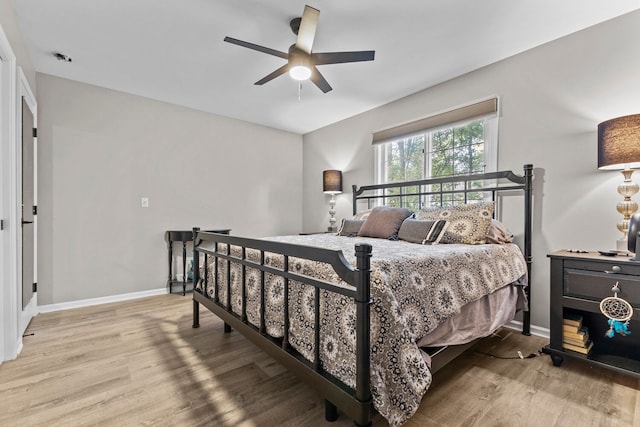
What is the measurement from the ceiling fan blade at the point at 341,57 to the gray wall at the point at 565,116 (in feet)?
4.73

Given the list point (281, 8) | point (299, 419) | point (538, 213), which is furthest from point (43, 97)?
point (538, 213)

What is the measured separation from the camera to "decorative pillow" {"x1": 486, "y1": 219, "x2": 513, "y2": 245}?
242 centimetres

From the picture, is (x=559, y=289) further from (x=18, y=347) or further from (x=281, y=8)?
(x=18, y=347)

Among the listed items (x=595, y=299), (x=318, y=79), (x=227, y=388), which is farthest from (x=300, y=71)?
(x=595, y=299)

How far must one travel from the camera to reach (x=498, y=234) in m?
2.45

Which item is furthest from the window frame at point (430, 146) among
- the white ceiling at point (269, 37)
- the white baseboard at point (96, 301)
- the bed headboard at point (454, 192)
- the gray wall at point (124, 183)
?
the white baseboard at point (96, 301)

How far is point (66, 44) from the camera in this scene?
250 centimetres

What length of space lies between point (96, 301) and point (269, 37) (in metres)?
3.24

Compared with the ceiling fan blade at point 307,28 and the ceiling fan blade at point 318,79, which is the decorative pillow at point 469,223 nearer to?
the ceiling fan blade at point 318,79

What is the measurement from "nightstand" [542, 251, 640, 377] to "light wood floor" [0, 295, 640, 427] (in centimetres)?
10

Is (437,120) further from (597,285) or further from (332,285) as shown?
(332,285)

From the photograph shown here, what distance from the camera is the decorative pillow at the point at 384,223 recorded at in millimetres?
2840

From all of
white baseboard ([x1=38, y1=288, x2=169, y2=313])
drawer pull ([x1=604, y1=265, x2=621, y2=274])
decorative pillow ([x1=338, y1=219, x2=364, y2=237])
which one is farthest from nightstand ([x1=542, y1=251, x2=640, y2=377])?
white baseboard ([x1=38, y1=288, x2=169, y2=313])

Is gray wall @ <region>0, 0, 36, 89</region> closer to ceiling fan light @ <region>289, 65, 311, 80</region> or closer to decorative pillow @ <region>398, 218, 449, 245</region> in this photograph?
ceiling fan light @ <region>289, 65, 311, 80</region>
